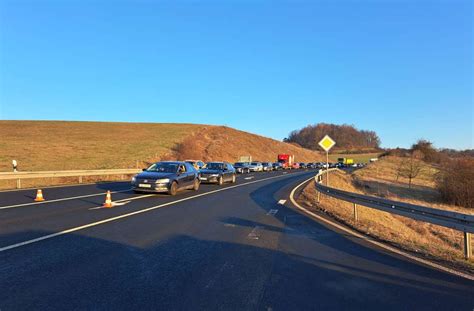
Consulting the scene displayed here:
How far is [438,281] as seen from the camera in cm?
600

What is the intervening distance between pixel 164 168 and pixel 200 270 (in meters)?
13.7

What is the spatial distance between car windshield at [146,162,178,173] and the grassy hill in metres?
19.8

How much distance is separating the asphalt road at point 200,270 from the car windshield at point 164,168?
8.50 meters

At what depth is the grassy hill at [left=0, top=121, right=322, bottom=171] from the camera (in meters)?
41.8

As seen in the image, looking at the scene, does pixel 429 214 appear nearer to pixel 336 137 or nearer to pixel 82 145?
pixel 82 145

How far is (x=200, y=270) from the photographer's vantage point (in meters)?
6.23

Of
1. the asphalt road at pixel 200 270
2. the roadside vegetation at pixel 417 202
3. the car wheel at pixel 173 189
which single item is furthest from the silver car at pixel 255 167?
the asphalt road at pixel 200 270

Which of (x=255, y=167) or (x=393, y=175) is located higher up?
(x=255, y=167)

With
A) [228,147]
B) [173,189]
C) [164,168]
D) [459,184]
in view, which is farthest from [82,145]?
[459,184]

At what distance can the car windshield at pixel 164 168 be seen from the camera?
19.3 meters

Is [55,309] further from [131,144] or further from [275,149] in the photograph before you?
[275,149]

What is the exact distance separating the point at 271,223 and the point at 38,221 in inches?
232

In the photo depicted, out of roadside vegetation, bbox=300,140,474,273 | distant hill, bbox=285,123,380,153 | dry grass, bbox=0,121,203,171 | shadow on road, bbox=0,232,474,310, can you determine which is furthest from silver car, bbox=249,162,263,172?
distant hill, bbox=285,123,380,153

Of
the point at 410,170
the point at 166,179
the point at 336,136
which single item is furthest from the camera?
the point at 336,136
